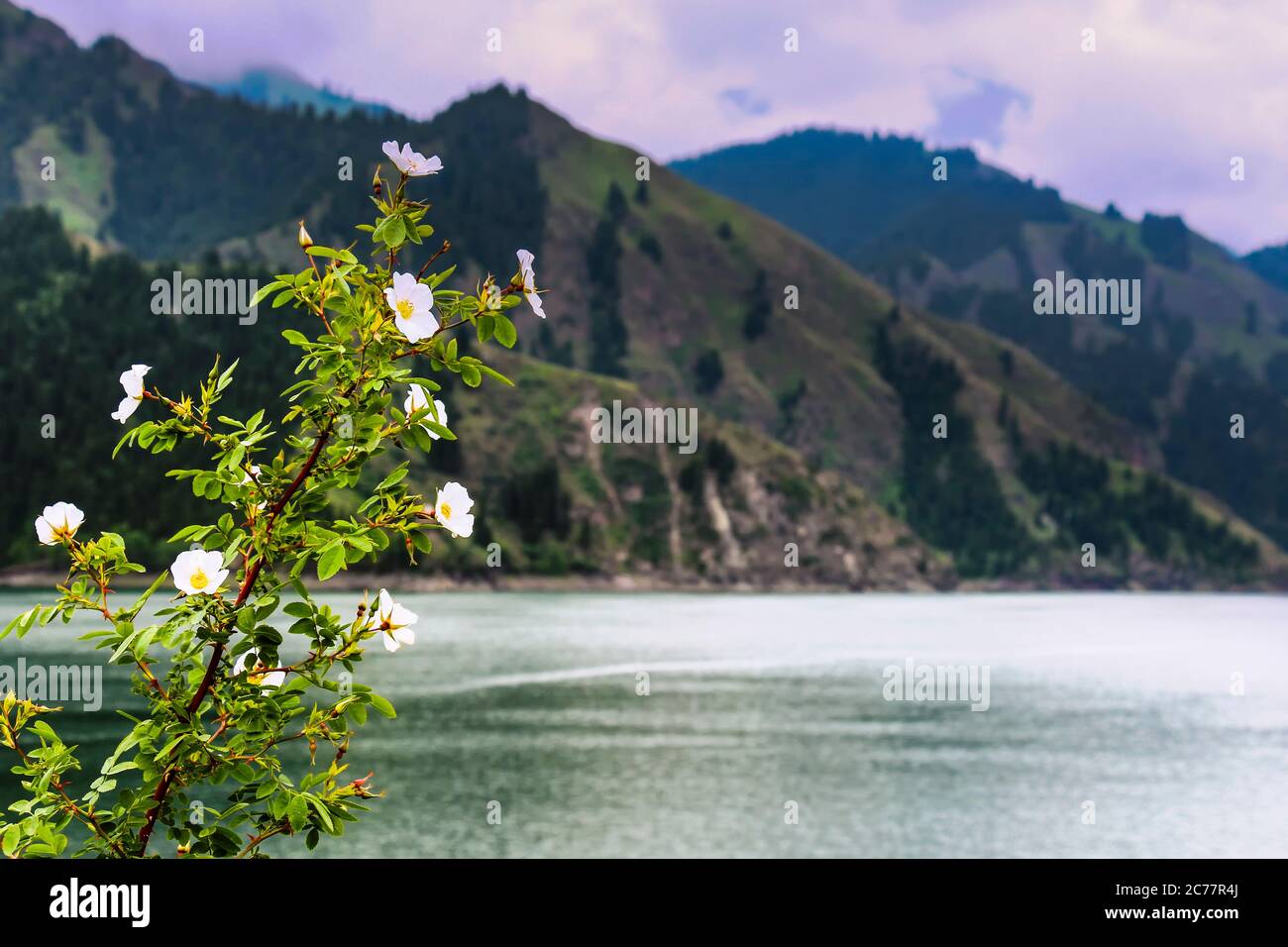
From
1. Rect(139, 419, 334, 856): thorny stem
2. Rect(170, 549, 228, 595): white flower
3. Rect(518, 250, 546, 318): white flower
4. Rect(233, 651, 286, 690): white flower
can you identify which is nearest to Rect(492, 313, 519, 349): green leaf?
Rect(518, 250, 546, 318): white flower

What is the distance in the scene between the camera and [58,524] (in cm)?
698

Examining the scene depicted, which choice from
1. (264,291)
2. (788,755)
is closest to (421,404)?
(264,291)

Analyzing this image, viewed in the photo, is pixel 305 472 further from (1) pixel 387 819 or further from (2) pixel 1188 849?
(2) pixel 1188 849

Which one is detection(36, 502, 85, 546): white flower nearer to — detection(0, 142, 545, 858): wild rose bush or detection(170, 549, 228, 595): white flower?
detection(0, 142, 545, 858): wild rose bush

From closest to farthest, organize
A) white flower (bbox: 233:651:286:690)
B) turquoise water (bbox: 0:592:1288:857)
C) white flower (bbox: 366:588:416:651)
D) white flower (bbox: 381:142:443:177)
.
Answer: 1. white flower (bbox: 381:142:443:177)
2. white flower (bbox: 366:588:416:651)
3. white flower (bbox: 233:651:286:690)
4. turquoise water (bbox: 0:592:1288:857)

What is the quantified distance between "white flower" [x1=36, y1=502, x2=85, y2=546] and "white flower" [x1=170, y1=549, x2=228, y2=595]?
31.6 inches

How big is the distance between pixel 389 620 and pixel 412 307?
154cm

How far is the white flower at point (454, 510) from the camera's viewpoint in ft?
21.6

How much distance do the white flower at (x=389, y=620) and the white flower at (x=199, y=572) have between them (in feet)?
2.51

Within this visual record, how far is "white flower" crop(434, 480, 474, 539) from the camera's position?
6.59 m

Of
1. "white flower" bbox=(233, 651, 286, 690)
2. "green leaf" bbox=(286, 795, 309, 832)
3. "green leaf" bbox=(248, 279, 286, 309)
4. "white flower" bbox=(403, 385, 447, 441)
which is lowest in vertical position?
"green leaf" bbox=(286, 795, 309, 832)

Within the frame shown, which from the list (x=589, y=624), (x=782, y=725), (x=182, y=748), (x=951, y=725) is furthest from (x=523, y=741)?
(x=589, y=624)
